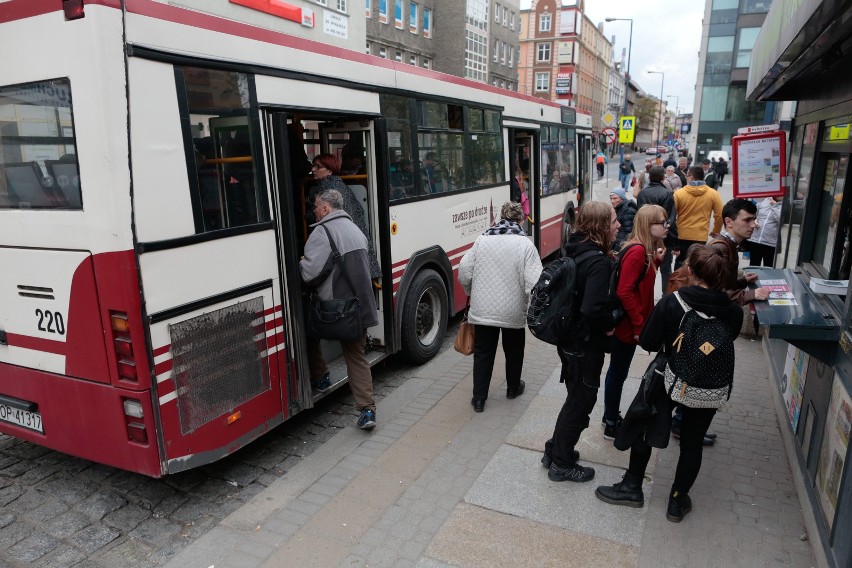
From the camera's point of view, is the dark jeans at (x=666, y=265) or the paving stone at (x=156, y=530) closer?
the paving stone at (x=156, y=530)

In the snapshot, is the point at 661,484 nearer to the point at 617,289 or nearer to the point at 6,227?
the point at 617,289

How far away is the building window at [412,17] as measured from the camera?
43.1m

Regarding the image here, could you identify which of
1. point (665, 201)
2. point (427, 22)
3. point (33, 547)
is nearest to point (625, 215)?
point (665, 201)

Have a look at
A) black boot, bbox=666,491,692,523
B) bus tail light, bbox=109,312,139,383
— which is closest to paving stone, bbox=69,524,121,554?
bus tail light, bbox=109,312,139,383

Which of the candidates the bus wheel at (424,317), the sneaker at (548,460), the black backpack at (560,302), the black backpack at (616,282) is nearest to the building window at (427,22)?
the bus wheel at (424,317)

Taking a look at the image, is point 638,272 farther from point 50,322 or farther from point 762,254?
point 762,254

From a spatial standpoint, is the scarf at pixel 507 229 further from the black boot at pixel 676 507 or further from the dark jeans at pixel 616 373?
the black boot at pixel 676 507

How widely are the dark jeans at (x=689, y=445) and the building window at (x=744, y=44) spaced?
4664cm

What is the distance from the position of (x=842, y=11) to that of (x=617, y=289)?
6.02 ft

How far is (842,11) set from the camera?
2.51 m

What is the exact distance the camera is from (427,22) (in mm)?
45938

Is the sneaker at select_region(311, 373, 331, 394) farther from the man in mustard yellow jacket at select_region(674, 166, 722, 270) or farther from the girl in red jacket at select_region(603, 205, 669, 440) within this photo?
the man in mustard yellow jacket at select_region(674, 166, 722, 270)

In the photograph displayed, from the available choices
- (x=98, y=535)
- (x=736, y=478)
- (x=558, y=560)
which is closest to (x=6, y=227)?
(x=98, y=535)

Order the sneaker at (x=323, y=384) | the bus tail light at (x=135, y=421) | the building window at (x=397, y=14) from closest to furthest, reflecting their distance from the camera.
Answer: the bus tail light at (x=135, y=421), the sneaker at (x=323, y=384), the building window at (x=397, y=14)
